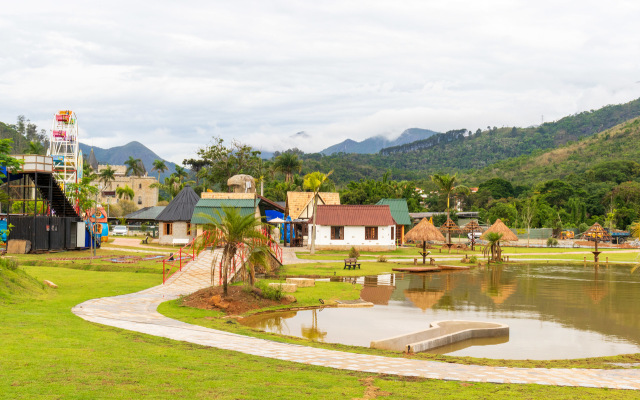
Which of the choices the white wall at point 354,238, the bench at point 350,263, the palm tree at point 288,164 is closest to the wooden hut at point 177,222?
the white wall at point 354,238

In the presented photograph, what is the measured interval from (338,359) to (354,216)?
41494mm

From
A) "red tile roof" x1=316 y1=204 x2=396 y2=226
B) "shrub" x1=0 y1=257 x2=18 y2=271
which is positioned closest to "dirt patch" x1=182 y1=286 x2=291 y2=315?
"shrub" x1=0 y1=257 x2=18 y2=271

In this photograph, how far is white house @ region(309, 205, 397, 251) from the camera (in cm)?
5259

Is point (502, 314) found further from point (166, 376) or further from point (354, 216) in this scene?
point (354, 216)

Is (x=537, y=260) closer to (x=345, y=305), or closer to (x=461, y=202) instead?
(x=345, y=305)

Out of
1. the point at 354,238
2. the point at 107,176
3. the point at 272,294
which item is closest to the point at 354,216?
the point at 354,238

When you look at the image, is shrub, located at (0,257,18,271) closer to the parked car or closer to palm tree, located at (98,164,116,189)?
the parked car

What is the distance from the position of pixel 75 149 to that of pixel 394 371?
6379 cm

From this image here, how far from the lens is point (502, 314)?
2117 centimetres

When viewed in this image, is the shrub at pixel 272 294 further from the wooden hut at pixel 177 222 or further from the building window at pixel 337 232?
the wooden hut at pixel 177 222

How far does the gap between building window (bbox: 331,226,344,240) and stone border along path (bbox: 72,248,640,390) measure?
35461 millimetres

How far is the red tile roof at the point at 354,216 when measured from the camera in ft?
172

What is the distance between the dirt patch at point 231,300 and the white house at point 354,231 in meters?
31.6

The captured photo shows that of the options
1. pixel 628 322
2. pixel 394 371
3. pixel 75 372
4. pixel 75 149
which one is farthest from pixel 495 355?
pixel 75 149
